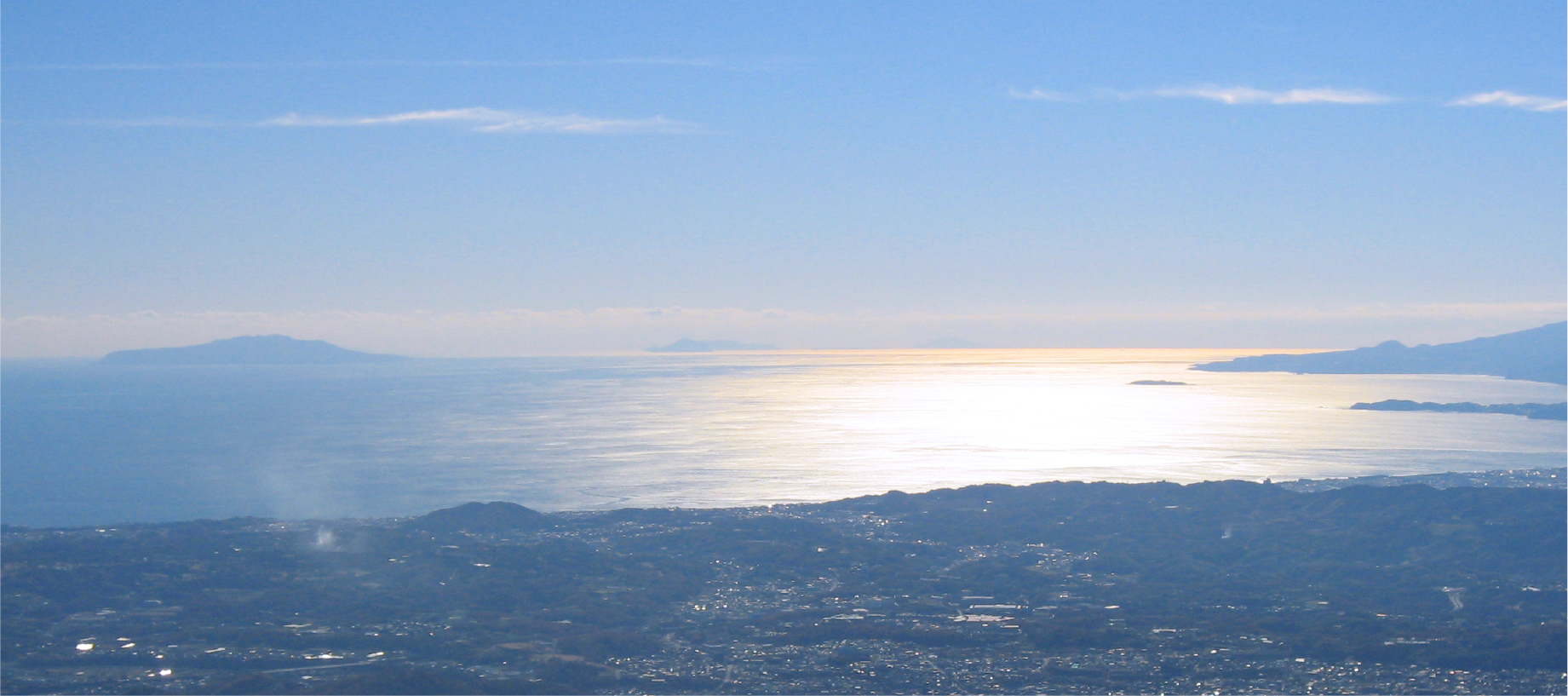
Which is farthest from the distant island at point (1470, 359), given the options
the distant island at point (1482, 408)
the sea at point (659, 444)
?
the distant island at point (1482, 408)

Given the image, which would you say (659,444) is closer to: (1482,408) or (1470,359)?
(1482,408)

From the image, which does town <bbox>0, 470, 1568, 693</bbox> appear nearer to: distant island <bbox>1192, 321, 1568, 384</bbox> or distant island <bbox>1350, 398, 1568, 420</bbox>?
distant island <bbox>1350, 398, 1568, 420</bbox>

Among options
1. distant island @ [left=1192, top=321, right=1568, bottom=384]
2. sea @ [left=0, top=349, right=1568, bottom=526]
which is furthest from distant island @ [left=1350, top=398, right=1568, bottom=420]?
distant island @ [left=1192, top=321, right=1568, bottom=384]

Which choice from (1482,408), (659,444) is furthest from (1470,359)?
(659,444)

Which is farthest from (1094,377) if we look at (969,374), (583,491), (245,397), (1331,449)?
(583,491)

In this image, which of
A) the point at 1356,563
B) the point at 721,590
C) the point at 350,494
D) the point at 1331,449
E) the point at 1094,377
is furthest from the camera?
the point at 1094,377

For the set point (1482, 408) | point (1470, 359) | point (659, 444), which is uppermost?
point (1470, 359)

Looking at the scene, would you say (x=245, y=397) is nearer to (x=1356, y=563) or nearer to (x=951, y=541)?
(x=951, y=541)
